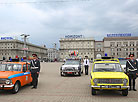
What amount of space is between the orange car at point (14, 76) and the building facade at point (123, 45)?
110374mm

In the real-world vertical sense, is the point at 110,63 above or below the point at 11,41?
below

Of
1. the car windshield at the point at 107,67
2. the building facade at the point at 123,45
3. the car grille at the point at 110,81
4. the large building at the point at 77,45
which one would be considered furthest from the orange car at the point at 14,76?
the large building at the point at 77,45

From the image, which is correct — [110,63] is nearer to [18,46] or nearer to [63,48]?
[18,46]

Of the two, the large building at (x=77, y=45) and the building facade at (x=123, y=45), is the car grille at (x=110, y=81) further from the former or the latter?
the large building at (x=77, y=45)

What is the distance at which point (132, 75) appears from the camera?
28.4 ft

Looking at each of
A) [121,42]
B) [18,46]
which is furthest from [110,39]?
[18,46]

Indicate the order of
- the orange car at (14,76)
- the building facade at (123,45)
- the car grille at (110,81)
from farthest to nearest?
the building facade at (123,45) < the orange car at (14,76) < the car grille at (110,81)

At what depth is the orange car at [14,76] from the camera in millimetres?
7742

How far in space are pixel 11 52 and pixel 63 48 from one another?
37.9 metres

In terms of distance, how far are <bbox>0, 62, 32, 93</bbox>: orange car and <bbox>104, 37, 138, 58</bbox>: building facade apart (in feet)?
362

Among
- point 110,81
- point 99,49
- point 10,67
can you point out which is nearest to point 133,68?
point 110,81

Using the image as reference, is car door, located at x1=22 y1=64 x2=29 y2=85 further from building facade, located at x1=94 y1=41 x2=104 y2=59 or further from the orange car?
building facade, located at x1=94 y1=41 x2=104 y2=59

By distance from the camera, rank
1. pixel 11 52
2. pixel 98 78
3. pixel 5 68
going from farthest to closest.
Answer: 1. pixel 11 52
2. pixel 5 68
3. pixel 98 78

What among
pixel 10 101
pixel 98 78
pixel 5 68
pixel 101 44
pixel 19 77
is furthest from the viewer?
pixel 101 44
